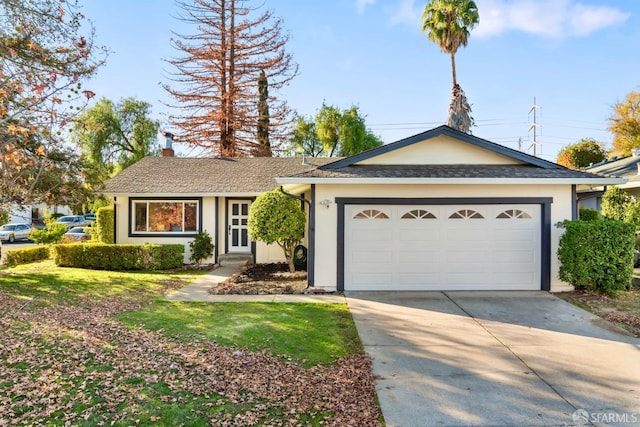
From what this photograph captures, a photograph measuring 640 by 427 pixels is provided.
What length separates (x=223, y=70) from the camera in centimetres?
2698

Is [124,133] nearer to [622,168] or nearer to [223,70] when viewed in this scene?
[223,70]

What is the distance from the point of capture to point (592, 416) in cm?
364

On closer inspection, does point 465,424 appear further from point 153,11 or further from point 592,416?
point 153,11

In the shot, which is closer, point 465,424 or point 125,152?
point 465,424

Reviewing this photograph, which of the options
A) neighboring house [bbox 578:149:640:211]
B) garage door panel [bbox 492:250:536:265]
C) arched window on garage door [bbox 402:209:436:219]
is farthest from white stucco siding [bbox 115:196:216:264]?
neighboring house [bbox 578:149:640:211]

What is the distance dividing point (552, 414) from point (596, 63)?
73.4ft

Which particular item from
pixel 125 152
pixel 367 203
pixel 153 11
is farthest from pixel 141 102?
pixel 367 203

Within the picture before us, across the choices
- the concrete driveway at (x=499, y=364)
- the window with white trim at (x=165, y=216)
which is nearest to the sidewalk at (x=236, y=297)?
the concrete driveway at (x=499, y=364)

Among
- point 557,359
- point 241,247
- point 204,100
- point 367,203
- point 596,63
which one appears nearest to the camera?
point 557,359

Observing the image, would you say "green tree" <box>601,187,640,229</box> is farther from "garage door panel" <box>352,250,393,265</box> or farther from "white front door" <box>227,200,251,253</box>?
"white front door" <box>227,200,251,253</box>

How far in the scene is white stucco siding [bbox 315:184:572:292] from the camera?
9.29 m

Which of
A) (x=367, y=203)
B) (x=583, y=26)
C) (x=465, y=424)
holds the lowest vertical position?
(x=465, y=424)

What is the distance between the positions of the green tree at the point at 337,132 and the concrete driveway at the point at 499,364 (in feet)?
82.0

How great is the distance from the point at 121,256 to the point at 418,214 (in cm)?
969
